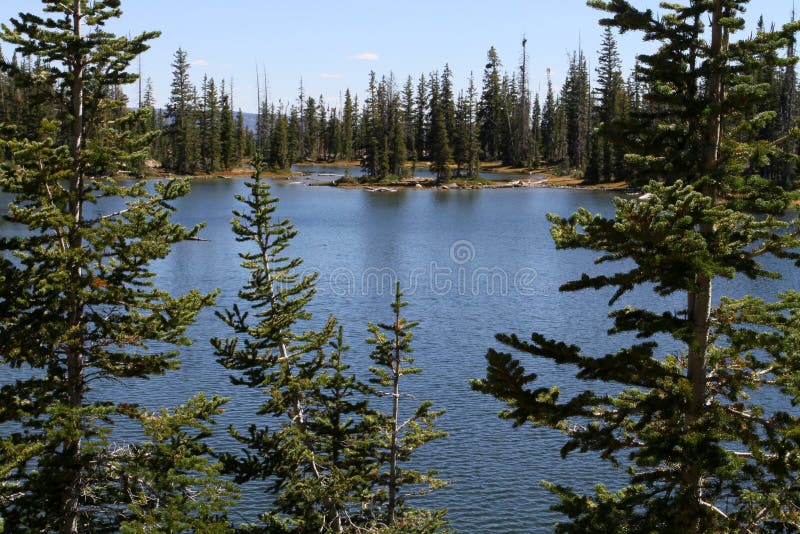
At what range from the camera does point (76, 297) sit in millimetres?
12266

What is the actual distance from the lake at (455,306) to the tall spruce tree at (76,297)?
339 inches

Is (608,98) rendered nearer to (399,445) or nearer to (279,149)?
(279,149)

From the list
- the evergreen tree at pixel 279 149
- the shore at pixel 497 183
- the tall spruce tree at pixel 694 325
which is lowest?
the tall spruce tree at pixel 694 325

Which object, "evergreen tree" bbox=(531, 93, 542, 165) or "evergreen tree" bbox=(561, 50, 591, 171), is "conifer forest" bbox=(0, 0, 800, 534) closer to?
"evergreen tree" bbox=(561, 50, 591, 171)

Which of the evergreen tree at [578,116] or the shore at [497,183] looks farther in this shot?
the evergreen tree at [578,116]

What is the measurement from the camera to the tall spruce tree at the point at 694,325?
8.88 meters

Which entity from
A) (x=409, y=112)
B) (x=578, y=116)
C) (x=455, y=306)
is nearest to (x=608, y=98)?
(x=578, y=116)

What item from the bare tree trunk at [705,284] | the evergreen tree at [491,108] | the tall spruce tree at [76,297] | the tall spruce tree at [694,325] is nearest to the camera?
the tall spruce tree at [694,325]

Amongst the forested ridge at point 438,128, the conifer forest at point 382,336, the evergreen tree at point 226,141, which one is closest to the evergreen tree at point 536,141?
the forested ridge at point 438,128

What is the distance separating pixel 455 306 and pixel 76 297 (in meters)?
30.6

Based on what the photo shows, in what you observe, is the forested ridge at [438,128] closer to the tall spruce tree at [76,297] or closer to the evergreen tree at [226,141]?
the evergreen tree at [226,141]

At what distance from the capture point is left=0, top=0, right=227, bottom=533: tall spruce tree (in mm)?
11633

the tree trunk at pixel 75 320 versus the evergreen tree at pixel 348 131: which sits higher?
the evergreen tree at pixel 348 131

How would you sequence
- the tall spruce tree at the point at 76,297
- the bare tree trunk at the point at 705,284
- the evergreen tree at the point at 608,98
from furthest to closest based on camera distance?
the evergreen tree at the point at 608,98 → the tall spruce tree at the point at 76,297 → the bare tree trunk at the point at 705,284
